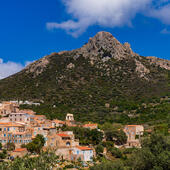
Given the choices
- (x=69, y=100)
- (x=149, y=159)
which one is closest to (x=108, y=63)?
(x=69, y=100)

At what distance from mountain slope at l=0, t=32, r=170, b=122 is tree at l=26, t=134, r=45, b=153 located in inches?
1882

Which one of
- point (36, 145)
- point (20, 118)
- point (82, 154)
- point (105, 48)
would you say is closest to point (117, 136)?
point (82, 154)

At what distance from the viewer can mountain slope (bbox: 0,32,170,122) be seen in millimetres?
116312

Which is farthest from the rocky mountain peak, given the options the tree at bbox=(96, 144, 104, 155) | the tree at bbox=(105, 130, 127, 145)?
the tree at bbox=(96, 144, 104, 155)

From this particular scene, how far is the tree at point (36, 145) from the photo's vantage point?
2103 inches

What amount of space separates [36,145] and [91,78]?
81.9 m

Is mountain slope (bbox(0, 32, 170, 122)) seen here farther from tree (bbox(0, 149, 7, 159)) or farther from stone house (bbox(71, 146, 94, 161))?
tree (bbox(0, 149, 7, 159))

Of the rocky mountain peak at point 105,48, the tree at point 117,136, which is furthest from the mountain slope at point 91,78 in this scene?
the tree at point 117,136

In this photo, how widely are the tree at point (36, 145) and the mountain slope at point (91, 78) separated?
47814 mm

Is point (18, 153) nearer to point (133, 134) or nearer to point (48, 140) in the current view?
point (48, 140)

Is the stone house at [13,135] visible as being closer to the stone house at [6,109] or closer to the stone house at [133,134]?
the stone house at [6,109]

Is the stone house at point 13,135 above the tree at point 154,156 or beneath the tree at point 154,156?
above

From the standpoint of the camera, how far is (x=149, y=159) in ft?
128

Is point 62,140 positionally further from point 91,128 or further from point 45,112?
point 45,112
